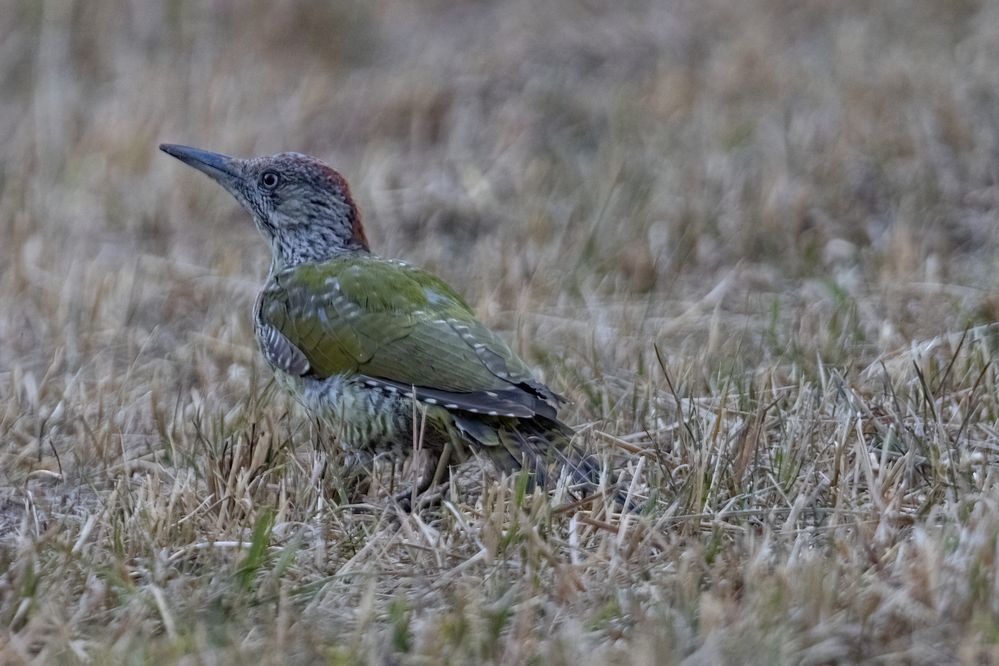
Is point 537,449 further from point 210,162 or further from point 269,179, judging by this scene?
point 210,162

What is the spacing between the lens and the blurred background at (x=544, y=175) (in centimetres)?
512

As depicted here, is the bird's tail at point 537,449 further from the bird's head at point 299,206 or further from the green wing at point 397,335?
the bird's head at point 299,206

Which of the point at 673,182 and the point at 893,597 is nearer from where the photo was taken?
the point at 893,597

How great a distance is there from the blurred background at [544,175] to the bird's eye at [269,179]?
62cm

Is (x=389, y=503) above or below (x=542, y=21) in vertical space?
below

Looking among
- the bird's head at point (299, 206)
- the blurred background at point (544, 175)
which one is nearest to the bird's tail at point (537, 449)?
the blurred background at point (544, 175)

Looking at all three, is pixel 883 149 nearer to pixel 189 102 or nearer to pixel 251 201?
pixel 251 201

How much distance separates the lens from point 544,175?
270 inches

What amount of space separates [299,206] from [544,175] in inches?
89.8

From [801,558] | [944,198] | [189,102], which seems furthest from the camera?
[189,102]

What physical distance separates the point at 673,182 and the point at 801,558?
12.0ft

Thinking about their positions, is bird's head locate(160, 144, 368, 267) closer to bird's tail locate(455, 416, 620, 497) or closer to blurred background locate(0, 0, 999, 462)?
blurred background locate(0, 0, 999, 462)

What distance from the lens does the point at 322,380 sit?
13.7 ft

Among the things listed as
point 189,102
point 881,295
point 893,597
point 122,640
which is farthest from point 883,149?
point 122,640
